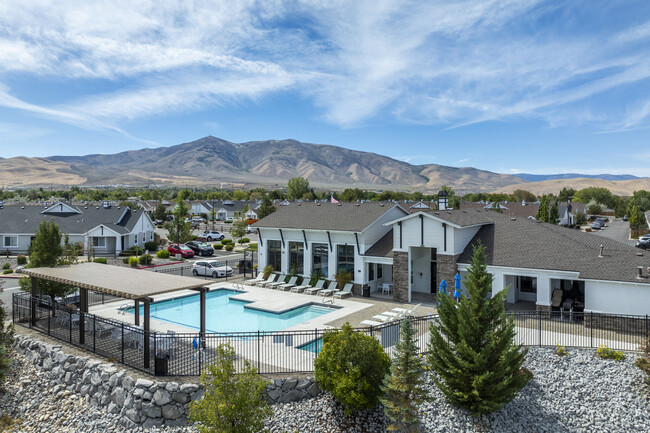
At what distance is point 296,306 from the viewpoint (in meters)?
25.8

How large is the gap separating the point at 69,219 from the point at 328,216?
38276 millimetres

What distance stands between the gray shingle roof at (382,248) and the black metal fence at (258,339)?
24.5 ft

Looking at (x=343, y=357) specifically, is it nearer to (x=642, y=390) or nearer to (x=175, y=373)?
(x=175, y=373)

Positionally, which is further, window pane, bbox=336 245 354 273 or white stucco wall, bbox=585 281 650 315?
window pane, bbox=336 245 354 273

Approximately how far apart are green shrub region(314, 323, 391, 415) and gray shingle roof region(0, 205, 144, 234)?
43.8m

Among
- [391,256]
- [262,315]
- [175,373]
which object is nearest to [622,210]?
[391,256]

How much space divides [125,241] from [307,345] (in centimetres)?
4105

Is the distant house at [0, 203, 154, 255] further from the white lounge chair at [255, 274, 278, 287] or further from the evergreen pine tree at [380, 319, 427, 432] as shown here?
the evergreen pine tree at [380, 319, 427, 432]

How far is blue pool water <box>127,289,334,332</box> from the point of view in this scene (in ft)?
75.1

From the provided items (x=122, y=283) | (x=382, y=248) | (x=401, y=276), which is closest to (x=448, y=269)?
(x=401, y=276)

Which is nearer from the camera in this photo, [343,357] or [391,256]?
[343,357]

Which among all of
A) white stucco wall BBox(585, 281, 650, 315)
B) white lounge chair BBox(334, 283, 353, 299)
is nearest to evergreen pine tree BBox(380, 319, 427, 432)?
white stucco wall BBox(585, 281, 650, 315)

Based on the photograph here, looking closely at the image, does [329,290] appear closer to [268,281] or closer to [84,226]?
[268,281]

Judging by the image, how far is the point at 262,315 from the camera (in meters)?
24.8
